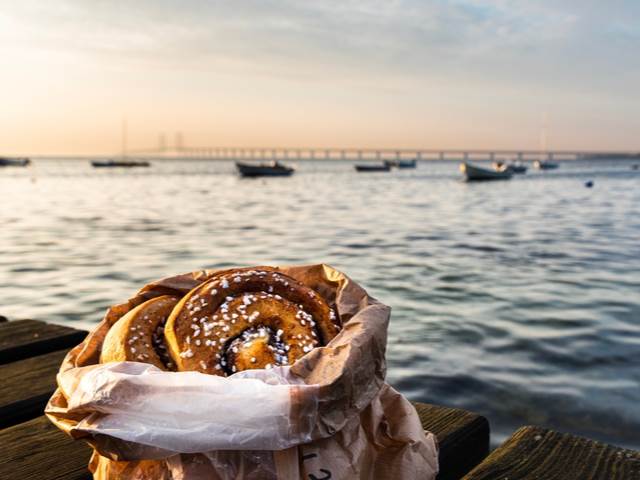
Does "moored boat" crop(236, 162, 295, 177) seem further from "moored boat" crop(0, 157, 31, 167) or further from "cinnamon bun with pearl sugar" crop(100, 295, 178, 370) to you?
"cinnamon bun with pearl sugar" crop(100, 295, 178, 370)

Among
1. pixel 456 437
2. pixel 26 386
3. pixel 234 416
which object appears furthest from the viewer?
pixel 26 386

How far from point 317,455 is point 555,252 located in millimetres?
14728

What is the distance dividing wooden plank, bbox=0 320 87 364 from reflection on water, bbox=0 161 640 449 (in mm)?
3493

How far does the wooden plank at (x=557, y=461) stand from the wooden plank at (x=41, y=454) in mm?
1104

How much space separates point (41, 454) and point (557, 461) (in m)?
1.48

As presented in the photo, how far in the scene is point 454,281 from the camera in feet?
37.0

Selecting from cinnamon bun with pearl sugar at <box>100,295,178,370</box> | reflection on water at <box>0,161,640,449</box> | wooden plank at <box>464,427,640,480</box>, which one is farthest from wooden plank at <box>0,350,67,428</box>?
reflection on water at <box>0,161,640,449</box>

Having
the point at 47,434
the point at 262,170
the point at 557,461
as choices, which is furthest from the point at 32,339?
the point at 262,170

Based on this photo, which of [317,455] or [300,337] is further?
[300,337]

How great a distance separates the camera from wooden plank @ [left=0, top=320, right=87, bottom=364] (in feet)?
9.57

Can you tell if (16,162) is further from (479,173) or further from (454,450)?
(454,450)

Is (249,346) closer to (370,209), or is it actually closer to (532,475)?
(532,475)

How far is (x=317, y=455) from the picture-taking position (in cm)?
144

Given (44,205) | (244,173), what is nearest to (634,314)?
(44,205)
